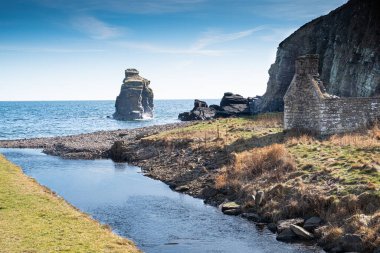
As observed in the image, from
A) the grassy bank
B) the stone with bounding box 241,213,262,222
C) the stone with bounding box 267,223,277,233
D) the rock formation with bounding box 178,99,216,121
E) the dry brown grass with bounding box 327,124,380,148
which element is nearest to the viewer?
the grassy bank

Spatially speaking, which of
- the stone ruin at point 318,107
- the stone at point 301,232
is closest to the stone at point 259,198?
the stone at point 301,232

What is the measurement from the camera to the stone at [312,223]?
24766 millimetres

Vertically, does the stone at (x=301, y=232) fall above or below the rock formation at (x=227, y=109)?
below

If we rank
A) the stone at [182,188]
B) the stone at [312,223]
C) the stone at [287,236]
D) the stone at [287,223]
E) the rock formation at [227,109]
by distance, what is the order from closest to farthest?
1. the stone at [287,236]
2. the stone at [312,223]
3. the stone at [287,223]
4. the stone at [182,188]
5. the rock formation at [227,109]

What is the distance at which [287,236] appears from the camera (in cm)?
2431

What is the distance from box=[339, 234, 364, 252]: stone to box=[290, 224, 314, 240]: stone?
230 cm

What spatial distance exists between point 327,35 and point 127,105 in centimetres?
11870

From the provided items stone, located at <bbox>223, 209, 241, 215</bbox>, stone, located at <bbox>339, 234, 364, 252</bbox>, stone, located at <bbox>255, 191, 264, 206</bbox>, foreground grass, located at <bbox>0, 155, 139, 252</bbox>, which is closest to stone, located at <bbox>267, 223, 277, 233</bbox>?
stone, located at <bbox>255, 191, 264, 206</bbox>

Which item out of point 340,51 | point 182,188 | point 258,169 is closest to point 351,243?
point 258,169

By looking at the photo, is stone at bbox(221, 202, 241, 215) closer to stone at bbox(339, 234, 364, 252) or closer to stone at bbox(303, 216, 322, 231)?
stone at bbox(303, 216, 322, 231)

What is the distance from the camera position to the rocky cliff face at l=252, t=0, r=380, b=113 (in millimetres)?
64688

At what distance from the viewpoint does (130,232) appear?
26625mm

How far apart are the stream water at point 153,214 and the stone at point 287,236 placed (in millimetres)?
392

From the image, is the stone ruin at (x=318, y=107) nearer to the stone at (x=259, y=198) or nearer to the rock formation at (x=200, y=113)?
the stone at (x=259, y=198)
